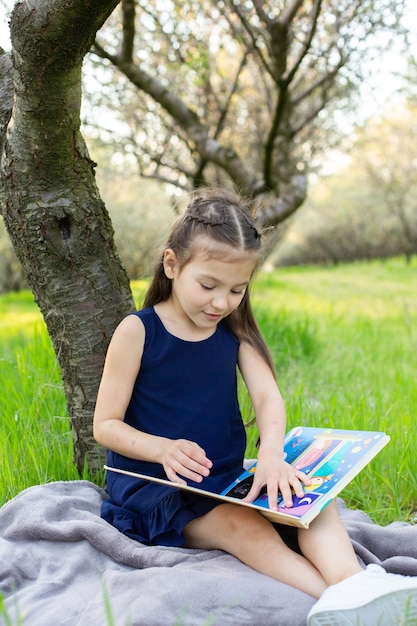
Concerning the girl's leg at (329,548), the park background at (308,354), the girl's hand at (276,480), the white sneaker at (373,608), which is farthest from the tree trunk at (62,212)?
the white sneaker at (373,608)

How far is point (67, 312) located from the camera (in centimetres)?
249

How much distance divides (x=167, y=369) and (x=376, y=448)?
69cm

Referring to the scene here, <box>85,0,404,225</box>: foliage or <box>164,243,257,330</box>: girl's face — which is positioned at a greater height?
<box>85,0,404,225</box>: foliage

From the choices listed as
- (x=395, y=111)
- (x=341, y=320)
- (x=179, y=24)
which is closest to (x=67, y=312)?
(x=179, y=24)

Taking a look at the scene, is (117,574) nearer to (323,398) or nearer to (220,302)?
(220,302)

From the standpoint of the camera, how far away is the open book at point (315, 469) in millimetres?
1798

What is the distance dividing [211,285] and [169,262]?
8.5 inches

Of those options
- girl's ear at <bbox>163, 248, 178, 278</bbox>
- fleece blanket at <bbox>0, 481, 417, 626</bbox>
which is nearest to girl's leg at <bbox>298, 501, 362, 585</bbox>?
fleece blanket at <bbox>0, 481, 417, 626</bbox>

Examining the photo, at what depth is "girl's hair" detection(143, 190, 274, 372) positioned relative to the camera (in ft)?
Result: 6.84

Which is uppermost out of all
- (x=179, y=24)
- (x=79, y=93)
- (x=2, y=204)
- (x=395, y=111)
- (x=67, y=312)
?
(x=395, y=111)

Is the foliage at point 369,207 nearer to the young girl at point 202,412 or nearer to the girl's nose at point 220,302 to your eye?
the young girl at point 202,412

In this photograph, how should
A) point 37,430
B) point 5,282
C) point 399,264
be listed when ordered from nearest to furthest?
point 37,430
point 5,282
point 399,264

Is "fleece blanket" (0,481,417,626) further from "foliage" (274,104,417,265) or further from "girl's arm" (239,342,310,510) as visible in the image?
"foliage" (274,104,417,265)

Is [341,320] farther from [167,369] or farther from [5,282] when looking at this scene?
[5,282]
